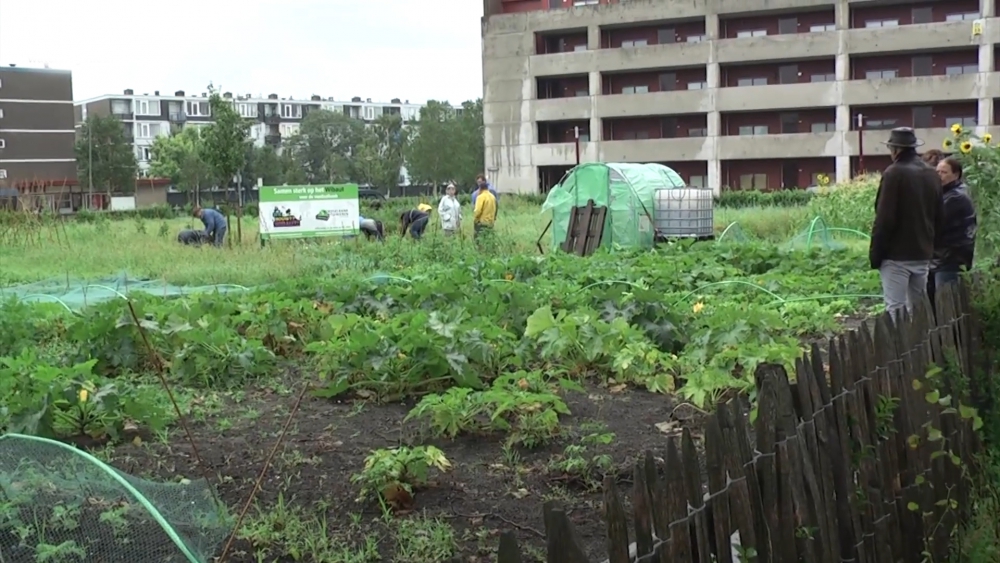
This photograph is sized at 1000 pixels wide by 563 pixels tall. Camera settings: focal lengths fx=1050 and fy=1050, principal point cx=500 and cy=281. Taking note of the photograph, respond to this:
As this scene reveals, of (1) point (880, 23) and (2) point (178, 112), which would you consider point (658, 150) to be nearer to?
(1) point (880, 23)

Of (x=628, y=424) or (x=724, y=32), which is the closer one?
(x=628, y=424)

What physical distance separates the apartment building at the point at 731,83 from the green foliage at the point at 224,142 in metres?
36.3

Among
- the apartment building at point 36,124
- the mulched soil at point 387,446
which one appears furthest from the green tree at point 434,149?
the mulched soil at point 387,446

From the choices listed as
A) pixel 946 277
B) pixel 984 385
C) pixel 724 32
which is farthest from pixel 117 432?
pixel 724 32

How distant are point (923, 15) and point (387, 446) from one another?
57.0m

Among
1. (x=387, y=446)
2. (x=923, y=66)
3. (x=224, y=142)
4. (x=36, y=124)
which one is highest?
(x=36, y=124)

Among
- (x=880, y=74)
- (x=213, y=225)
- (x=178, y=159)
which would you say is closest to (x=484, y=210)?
(x=213, y=225)

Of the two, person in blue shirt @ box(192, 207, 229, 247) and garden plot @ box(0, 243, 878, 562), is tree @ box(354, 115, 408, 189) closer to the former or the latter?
person in blue shirt @ box(192, 207, 229, 247)

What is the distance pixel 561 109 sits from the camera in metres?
63.6

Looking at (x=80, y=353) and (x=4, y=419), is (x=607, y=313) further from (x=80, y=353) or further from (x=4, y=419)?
(x=4, y=419)

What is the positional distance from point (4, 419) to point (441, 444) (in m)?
2.21

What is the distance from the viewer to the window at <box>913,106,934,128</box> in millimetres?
55062

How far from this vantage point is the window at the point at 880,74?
56.3m

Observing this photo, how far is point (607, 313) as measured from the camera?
26.7ft
